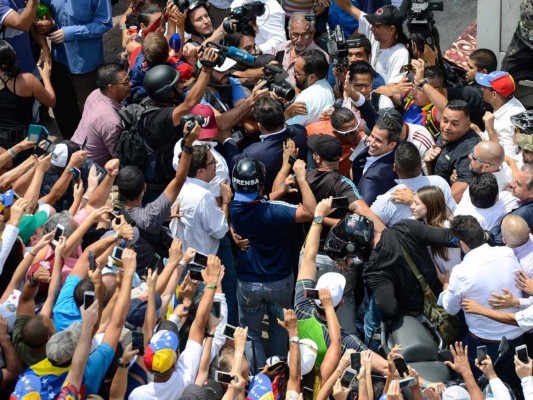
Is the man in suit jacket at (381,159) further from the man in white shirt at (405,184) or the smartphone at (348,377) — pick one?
the smartphone at (348,377)

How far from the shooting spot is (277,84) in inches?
324

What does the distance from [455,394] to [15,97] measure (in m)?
4.68

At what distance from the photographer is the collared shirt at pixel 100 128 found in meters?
8.38

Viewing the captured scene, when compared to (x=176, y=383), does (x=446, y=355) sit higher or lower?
lower

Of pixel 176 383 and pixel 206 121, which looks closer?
pixel 176 383

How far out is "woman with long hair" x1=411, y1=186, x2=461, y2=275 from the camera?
7.07 metres

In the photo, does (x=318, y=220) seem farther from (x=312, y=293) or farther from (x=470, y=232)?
(x=470, y=232)

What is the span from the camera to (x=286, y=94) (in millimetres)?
8125

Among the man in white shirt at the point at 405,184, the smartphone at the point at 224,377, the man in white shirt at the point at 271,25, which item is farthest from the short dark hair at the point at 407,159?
the man in white shirt at the point at 271,25

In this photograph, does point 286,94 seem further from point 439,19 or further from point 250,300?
point 439,19

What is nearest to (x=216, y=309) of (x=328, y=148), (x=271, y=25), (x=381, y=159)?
(x=328, y=148)

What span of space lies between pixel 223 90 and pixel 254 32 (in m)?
0.85

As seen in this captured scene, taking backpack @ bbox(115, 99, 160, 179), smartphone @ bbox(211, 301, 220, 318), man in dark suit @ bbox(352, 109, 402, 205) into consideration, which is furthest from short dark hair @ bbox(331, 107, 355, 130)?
smartphone @ bbox(211, 301, 220, 318)

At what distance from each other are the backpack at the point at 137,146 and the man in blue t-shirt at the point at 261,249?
1005 mm
